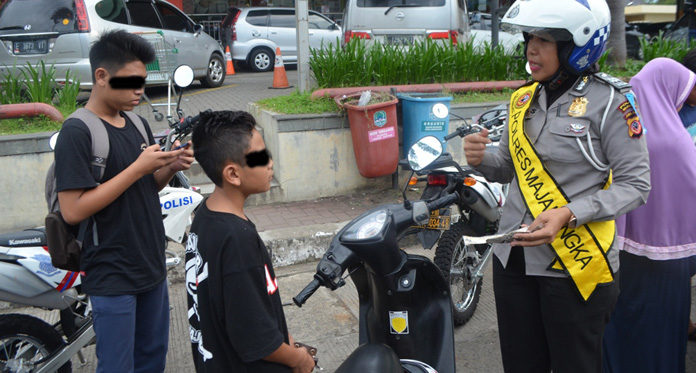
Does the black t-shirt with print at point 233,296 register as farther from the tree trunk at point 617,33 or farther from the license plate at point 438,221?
the tree trunk at point 617,33

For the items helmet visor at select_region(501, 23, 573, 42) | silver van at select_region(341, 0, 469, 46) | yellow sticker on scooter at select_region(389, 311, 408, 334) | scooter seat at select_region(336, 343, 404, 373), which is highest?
silver van at select_region(341, 0, 469, 46)

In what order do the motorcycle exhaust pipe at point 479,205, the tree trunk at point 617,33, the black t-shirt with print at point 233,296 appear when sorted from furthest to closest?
the tree trunk at point 617,33, the motorcycle exhaust pipe at point 479,205, the black t-shirt with print at point 233,296

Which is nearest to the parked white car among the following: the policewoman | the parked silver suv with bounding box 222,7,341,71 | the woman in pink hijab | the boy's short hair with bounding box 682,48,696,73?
the parked silver suv with bounding box 222,7,341,71

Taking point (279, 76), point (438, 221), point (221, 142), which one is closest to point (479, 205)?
point (438, 221)

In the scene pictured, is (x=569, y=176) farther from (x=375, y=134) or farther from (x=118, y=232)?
(x=375, y=134)

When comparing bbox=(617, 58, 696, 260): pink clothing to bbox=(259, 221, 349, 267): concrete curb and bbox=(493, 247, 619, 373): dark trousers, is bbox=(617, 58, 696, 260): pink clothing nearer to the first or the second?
bbox=(493, 247, 619, 373): dark trousers

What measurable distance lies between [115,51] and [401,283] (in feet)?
4.73

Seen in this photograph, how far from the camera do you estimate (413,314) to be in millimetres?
2516

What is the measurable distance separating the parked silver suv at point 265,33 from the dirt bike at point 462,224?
10513mm

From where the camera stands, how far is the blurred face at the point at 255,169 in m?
1.84

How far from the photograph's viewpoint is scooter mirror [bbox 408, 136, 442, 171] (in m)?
2.45

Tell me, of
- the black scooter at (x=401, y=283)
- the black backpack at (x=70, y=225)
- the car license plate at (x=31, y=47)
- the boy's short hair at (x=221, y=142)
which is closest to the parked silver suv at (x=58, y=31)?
the car license plate at (x=31, y=47)

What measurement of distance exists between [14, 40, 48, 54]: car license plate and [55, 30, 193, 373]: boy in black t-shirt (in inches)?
253

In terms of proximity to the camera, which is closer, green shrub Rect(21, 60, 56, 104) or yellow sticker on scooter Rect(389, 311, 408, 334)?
yellow sticker on scooter Rect(389, 311, 408, 334)
